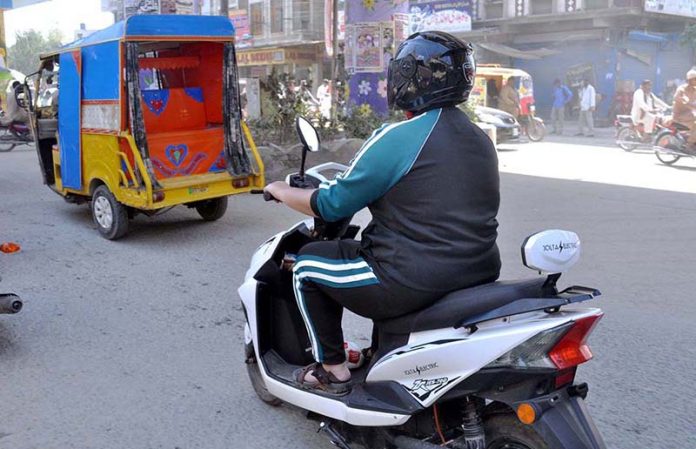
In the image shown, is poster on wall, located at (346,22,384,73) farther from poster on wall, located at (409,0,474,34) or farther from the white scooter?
poster on wall, located at (409,0,474,34)

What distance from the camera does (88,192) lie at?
26.0 ft

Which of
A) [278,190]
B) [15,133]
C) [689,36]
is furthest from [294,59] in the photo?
[278,190]

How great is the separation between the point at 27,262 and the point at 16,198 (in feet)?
13.2

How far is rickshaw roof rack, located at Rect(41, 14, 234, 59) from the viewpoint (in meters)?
6.88

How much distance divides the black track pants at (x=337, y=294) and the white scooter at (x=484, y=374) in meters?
0.08

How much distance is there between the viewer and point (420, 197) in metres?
2.58

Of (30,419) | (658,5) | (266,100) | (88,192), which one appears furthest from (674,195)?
(658,5)

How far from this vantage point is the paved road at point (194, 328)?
3.43 m

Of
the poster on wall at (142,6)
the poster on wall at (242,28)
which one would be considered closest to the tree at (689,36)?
the poster on wall at (242,28)

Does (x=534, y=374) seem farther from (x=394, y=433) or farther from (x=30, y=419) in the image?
(x=30, y=419)

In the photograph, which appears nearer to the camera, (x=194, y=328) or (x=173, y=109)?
(x=194, y=328)

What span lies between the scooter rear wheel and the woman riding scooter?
0.48 m

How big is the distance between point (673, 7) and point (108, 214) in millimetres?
23571

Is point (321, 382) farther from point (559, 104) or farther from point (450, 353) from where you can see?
point (559, 104)
